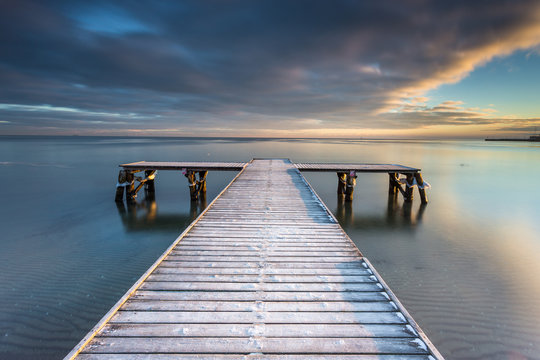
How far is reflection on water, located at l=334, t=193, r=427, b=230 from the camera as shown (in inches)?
466

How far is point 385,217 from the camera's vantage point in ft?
42.9

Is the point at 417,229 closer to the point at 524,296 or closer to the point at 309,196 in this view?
the point at 524,296

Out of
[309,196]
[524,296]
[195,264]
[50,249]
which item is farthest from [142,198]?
[524,296]

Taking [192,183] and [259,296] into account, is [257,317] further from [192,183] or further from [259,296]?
[192,183]

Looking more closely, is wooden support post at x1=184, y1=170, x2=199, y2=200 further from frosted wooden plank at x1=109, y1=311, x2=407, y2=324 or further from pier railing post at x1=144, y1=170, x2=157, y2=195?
frosted wooden plank at x1=109, y1=311, x2=407, y2=324

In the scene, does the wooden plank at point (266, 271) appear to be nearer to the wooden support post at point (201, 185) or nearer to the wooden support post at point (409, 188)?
the wooden support post at point (201, 185)

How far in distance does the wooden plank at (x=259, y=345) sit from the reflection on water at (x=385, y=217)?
8933 mm

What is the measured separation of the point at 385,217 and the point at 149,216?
489 inches

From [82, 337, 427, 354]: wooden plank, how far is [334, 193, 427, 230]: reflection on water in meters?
8.93

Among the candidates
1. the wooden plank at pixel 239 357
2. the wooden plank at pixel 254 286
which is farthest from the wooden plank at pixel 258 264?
the wooden plank at pixel 239 357

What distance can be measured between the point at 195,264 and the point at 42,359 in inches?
130

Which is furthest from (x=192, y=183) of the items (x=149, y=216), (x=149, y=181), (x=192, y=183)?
(x=149, y=181)

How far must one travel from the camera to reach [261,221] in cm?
654

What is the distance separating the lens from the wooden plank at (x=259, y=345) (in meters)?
2.65
